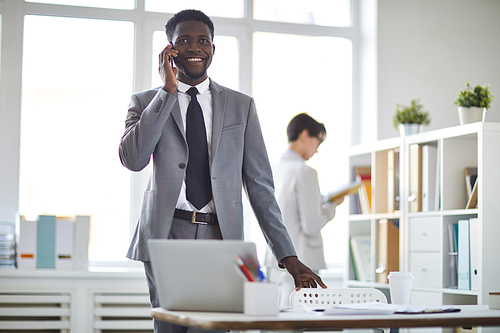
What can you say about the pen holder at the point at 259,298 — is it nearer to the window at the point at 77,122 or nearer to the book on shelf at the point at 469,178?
the book on shelf at the point at 469,178

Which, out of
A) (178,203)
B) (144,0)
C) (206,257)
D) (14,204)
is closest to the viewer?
(206,257)

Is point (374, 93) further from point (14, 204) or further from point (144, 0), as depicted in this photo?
point (14, 204)

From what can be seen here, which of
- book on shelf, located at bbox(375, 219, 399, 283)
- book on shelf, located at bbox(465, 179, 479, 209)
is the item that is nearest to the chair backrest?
book on shelf, located at bbox(465, 179, 479, 209)

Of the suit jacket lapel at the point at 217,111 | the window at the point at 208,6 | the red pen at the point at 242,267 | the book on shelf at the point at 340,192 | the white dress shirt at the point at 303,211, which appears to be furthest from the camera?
the window at the point at 208,6

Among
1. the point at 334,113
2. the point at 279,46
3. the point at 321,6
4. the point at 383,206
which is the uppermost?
the point at 321,6

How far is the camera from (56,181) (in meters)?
3.79

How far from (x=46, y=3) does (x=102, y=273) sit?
177 cm

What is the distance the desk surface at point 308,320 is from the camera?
1.07 metres

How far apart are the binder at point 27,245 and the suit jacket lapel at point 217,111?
1947mm

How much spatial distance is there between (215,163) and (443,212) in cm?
165

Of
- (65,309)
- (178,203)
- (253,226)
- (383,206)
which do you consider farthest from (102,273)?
(178,203)

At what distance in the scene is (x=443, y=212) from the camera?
297cm

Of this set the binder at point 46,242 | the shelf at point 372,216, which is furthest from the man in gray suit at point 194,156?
the binder at point 46,242

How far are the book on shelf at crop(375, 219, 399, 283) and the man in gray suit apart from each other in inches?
70.0
